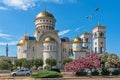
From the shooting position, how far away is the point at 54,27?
330ft

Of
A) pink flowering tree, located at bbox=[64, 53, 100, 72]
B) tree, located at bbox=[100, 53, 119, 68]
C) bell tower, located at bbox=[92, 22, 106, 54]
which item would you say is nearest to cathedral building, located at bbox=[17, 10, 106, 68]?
bell tower, located at bbox=[92, 22, 106, 54]

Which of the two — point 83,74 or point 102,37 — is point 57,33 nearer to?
point 102,37

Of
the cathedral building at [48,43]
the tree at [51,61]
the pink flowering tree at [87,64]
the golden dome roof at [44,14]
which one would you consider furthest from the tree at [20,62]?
the pink flowering tree at [87,64]

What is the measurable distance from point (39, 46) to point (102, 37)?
25.9 m

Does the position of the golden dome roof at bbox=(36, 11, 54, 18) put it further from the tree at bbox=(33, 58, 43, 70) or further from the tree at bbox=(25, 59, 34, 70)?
the tree at bbox=(25, 59, 34, 70)

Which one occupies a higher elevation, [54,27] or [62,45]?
[54,27]

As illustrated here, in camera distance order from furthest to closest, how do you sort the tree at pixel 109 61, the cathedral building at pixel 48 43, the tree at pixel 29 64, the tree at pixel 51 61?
the cathedral building at pixel 48 43 → the tree at pixel 51 61 → the tree at pixel 29 64 → the tree at pixel 109 61

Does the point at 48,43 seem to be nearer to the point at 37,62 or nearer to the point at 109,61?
the point at 37,62

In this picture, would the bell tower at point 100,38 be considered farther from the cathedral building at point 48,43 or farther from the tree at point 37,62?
the tree at point 37,62

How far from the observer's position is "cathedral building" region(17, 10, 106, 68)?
91312 mm

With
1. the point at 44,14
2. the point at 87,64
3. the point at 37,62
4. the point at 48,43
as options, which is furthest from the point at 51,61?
the point at 87,64

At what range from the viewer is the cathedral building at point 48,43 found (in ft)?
300

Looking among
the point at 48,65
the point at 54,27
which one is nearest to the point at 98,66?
the point at 48,65

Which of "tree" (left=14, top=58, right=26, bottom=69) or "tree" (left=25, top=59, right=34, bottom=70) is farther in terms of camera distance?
"tree" (left=14, top=58, right=26, bottom=69)
